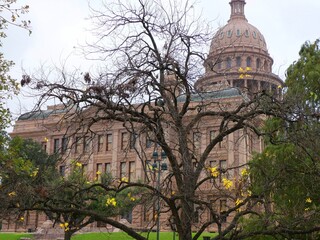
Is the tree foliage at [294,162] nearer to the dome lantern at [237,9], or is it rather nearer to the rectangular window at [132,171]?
the rectangular window at [132,171]

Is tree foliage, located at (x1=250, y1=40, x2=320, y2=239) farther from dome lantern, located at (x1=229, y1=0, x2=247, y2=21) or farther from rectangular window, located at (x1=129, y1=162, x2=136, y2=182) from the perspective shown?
dome lantern, located at (x1=229, y1=0, x2=247, y2=21)

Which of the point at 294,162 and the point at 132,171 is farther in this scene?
the point at 132,171

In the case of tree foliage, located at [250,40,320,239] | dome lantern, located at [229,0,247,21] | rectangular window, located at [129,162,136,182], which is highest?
dome lantern, located at [229,0,247,21]

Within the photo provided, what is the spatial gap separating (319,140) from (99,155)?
61.6 meters

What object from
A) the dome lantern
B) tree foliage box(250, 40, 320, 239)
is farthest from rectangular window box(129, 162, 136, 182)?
the dome lantern

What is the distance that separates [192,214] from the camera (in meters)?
10.4

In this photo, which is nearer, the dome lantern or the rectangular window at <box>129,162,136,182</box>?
the rectangular window at <box>129,162,136,182</box>

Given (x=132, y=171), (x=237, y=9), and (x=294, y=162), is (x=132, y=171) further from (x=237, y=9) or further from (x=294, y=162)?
(x=237, y=9)

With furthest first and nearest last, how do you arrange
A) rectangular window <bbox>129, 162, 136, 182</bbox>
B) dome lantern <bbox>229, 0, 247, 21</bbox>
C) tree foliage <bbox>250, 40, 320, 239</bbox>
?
dome lantern <bbox>229, 0, 247, 21</bbox> → rectangular window <bbox>129, 162, 136, 182</bbox> → tree foliage <bbox>250, 40, 320, 239</bbox>

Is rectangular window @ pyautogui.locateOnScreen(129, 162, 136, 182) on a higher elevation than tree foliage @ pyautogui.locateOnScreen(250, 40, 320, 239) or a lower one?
higher

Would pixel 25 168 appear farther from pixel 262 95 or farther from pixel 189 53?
pixel 262 95

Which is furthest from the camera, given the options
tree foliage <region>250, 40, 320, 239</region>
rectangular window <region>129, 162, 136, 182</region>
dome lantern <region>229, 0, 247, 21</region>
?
dome lantern <region>229, 0, 247, 21</region>

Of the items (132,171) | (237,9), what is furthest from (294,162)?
(237,9)

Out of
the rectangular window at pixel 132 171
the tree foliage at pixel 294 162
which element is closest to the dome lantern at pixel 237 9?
the rectangular window at pixel 132 171
